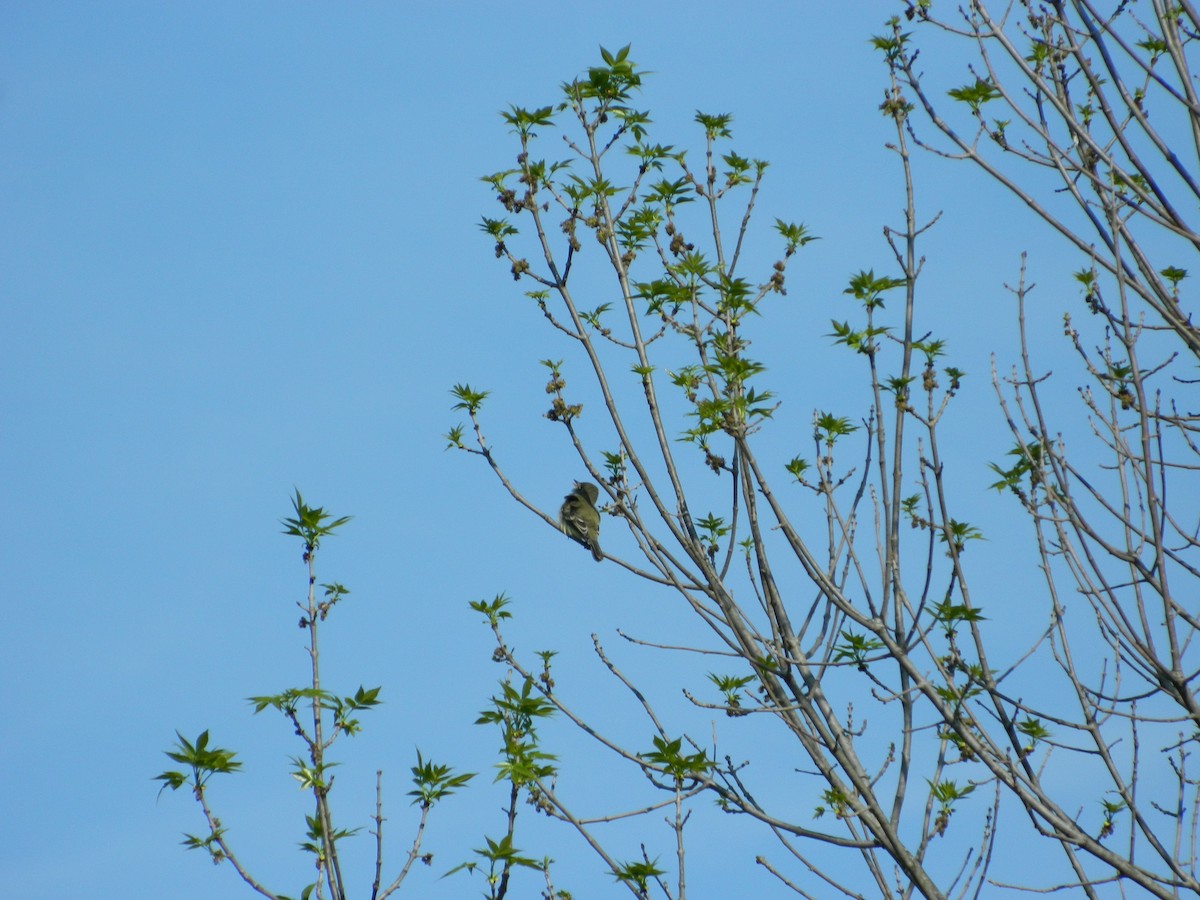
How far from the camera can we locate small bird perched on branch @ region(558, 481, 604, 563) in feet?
34.1

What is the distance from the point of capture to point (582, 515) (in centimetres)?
1106

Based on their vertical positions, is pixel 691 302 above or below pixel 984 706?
above

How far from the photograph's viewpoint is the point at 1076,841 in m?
4.79

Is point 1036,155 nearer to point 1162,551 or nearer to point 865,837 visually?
point 1162,551

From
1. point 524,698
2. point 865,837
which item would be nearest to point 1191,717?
point 865,837

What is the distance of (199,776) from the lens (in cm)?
515

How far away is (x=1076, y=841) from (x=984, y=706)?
985 mm

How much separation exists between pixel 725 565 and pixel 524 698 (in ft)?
4.73

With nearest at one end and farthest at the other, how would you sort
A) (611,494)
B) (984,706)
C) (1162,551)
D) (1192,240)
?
(1192,240) → (1162,551) → (984,706) → (611,494)

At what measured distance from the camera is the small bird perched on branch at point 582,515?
1040 cm

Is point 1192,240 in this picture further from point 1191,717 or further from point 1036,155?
point 1191,717

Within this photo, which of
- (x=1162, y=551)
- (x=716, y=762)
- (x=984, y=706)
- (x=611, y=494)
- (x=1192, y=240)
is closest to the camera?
(x=1192, y=240)

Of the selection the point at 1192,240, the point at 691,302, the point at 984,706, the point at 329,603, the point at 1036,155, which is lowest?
the point at 984,706

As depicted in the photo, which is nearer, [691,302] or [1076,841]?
[1076,841]
